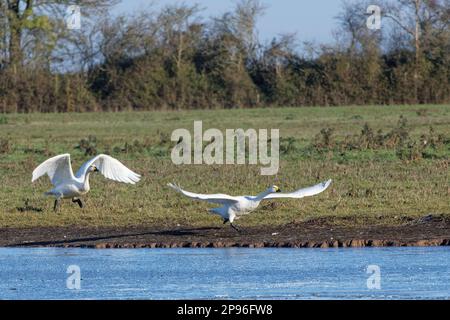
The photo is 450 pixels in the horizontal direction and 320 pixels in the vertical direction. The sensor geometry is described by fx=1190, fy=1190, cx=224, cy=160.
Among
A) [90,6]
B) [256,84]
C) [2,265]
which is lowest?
[2,265]

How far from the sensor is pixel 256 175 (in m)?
18.4

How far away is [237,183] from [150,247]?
179 inches

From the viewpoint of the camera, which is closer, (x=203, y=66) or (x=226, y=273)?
(x=226, y=273)

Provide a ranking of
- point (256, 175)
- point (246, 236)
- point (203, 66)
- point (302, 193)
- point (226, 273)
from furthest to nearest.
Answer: point (203, 66), point (256, 175), point (246, 236), point (302, 193), point (226, 273)

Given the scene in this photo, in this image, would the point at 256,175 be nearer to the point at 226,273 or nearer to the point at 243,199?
the point at 243,199

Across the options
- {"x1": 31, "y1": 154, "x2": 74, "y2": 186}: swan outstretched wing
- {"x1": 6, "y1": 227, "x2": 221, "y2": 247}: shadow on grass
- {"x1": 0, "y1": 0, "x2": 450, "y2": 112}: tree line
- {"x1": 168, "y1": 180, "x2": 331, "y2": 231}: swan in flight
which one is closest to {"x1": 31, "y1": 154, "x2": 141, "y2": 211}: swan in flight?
{"x1": 31, "y1": 154, "x2": 74, "y2": 186}: swan outstretched wing

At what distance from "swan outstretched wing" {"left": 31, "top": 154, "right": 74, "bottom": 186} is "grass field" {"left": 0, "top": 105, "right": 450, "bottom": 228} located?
1.47 feet

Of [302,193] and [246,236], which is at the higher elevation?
[302,193]

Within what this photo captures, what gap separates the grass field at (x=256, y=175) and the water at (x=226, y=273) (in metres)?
1.97

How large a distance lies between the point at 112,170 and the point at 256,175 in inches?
143

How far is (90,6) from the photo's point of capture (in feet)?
139

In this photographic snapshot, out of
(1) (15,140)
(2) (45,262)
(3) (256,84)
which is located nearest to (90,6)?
(3) (256,84)

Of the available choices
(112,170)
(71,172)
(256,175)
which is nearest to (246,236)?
(112,170)

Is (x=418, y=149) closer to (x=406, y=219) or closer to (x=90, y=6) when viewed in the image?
(x=406, y=219)
